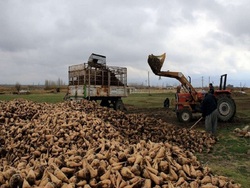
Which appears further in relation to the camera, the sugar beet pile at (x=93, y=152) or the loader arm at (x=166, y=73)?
the loader arm at (x=166, y=73)

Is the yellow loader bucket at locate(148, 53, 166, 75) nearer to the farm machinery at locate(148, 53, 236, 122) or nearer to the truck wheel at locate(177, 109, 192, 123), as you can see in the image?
the farm machinery at locate(148, 53, 236, 122)

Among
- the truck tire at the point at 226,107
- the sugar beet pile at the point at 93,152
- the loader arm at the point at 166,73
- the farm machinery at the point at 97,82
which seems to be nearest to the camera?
the sugar beet pile at the point at 93,152

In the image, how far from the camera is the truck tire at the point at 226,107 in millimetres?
13094

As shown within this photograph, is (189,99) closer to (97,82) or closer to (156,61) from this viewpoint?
(156,61)

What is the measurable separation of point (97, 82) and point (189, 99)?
572cm

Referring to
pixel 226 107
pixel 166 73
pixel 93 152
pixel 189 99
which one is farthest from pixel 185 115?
pixel 93 152

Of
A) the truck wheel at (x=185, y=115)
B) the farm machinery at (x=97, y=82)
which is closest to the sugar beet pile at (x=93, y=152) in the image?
the truck wheel at (x=185, y=115)

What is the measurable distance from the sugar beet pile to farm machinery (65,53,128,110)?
5165 mm

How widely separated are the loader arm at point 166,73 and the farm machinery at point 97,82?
451 cm

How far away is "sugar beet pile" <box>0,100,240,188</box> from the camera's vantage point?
4.20 metres

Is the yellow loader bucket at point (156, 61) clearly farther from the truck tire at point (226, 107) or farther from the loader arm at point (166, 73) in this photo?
the truck tire at point (226, 107)

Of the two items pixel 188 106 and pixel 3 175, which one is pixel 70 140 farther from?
pixel 188 106

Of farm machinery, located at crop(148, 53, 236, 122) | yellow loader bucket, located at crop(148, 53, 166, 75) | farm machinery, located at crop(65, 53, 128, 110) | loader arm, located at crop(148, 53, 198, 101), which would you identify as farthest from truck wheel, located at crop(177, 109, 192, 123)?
farm machinery, located at crop(65, 53, 128, 110)

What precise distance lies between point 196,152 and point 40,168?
572 centimetres
